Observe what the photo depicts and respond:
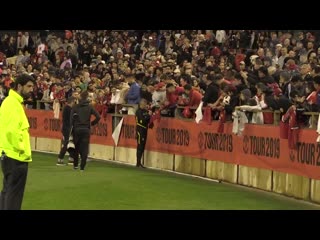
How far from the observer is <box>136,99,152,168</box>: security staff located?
2438cm

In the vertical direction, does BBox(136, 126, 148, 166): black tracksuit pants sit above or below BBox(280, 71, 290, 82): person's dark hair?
below

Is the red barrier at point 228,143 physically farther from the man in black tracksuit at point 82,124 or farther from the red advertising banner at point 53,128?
the man in black tracksuit at point 82,124

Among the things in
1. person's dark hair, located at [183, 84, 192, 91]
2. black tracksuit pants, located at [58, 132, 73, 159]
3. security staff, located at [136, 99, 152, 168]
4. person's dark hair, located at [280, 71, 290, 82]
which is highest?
person's dark hair, located at [280, 71, 290, 82]

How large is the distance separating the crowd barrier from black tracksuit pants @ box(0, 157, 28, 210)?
705 centimetres

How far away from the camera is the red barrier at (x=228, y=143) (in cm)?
1738

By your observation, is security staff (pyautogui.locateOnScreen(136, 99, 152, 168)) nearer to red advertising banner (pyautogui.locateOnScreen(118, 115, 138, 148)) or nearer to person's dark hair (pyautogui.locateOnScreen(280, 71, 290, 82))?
red advertising banner (pyautogui.locateOnScreen(118, 115, 138, 148))

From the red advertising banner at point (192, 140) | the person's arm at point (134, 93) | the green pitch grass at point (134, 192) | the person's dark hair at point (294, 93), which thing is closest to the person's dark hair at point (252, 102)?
the red advertising banner at point (192, 140)

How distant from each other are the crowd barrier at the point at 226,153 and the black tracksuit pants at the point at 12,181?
23.1 feet

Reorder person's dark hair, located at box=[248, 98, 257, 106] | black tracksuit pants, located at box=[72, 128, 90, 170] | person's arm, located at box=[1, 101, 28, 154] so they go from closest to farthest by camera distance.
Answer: person's arm, located at box=[1, 101, 28, 154] → person's dark hair, located at box=[248, 98, 257, 106] → black tracksuit pants, located at box=[72, 128, 90, 170]

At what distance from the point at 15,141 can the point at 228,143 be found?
10049 millimetres

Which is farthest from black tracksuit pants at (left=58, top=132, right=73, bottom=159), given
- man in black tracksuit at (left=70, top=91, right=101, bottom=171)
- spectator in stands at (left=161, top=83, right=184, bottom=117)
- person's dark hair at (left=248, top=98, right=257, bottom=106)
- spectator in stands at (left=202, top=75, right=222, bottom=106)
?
person's dark hair at (left=248, top=98, right=257, bottom=106)

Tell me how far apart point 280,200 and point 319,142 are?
162 cm

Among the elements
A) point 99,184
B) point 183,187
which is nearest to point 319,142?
point 183,187

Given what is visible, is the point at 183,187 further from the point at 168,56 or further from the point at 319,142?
the point at 168,56
